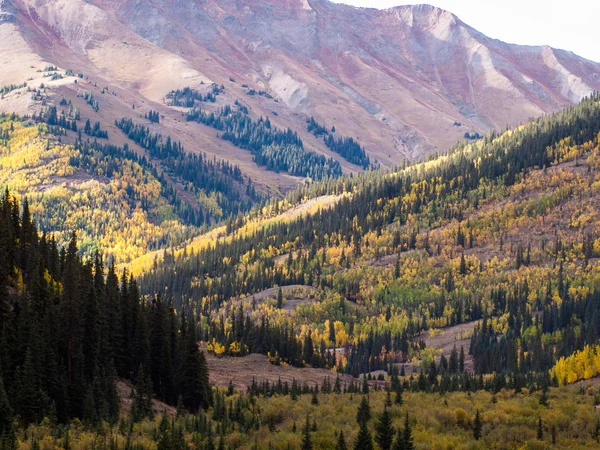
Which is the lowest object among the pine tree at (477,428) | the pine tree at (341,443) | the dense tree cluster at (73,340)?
the pine tree at (341,443)

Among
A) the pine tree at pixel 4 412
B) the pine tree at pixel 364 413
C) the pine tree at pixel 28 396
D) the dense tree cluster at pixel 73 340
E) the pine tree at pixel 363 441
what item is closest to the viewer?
the pine tree at pixel 363 441

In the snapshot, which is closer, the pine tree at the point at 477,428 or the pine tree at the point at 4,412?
the pine tree at the point at 4,412

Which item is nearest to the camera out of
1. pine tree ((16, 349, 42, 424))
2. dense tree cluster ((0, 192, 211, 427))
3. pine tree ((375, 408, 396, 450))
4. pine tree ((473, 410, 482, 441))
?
pine tree ((375, 408, 396, 450))

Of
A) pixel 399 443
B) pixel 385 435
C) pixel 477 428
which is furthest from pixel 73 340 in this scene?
pixel 477 428

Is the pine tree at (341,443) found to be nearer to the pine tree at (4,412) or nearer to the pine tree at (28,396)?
the pine tree at (4,412)

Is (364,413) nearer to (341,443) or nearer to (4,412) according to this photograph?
(341,443)

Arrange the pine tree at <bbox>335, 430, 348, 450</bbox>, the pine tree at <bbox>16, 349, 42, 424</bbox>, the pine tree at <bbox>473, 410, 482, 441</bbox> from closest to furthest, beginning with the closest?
the pine tree at <bbox>335, 430, 348, 450</bbox> < the pine tree at <bbox>473, 410, 482, 441</bbox> < the pine tree at <bbox>16, 349, 42, 424</bbox>

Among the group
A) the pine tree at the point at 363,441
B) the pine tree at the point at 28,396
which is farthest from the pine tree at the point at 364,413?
the pine tree at the point at 28,396

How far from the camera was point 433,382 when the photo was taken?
16375 cm

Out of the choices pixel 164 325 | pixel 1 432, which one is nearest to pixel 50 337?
pixel 1 432

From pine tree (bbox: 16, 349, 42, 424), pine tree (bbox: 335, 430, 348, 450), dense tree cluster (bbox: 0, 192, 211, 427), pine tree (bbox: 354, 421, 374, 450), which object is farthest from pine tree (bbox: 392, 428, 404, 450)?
pine tree (bbox: 16, 349, 42, 424)

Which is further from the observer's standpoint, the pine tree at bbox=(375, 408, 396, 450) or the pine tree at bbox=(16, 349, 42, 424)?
the pine tree at bbox=(16, 349, 42, 424)

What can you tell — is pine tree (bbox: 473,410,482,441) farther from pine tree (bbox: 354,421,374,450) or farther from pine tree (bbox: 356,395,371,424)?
pine tree (bbox: 354,421,374,450)

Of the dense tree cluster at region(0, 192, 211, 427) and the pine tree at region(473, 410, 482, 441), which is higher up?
the dense tree cluster at region(0, 192, 211, 427)
